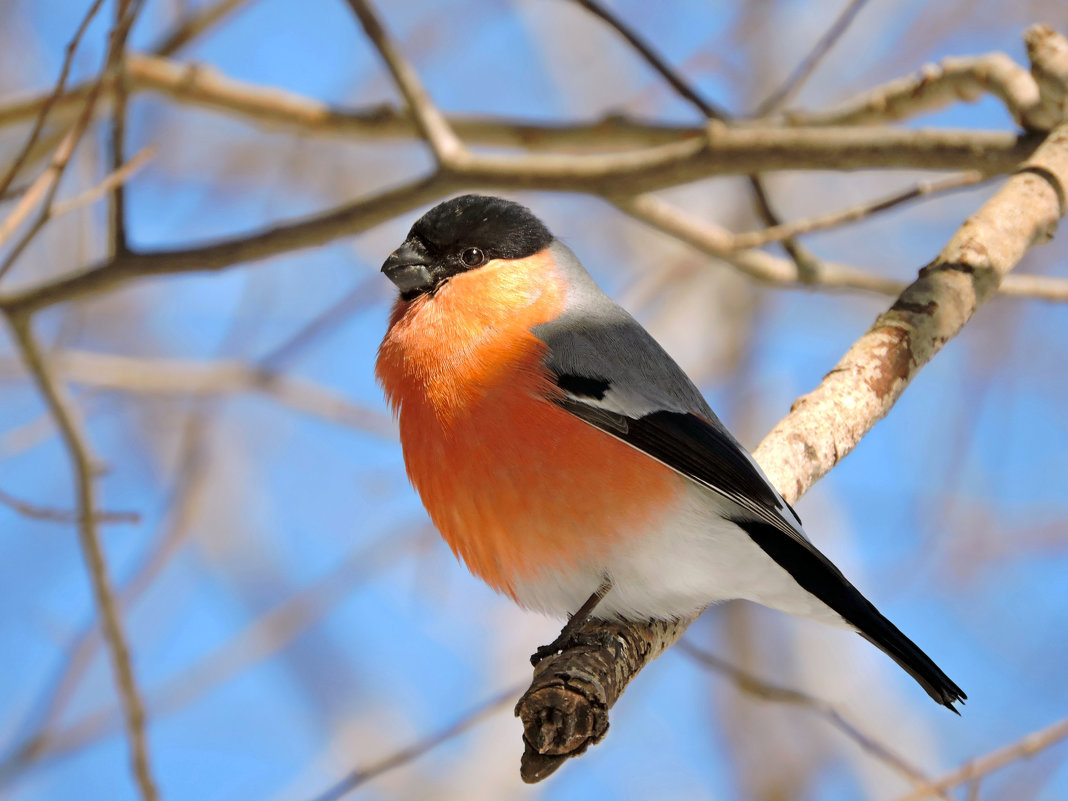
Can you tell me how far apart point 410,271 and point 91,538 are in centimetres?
139

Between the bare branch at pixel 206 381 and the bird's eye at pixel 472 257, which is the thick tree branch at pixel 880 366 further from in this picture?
the bare branch at pixel 206 381

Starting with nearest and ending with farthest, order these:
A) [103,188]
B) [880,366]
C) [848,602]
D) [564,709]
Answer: [564,709]
[848,602]
[880,366]
[103,188]

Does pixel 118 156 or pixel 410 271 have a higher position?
pixel 118 156

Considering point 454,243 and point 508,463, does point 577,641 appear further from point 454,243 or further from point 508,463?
point 454,243

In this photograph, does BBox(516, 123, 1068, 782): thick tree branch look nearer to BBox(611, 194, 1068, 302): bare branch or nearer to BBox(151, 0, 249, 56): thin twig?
BBox(611, 194, 1068, 302): bare branch

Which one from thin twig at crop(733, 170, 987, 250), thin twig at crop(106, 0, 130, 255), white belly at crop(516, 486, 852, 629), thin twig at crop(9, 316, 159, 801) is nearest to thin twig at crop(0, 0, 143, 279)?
thin twig at crop(106, 0, 130, 255)

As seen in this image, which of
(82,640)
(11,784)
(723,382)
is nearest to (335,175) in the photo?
(723,382)

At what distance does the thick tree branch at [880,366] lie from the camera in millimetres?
2539

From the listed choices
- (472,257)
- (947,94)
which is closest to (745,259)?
(947,94)

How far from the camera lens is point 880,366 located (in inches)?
115

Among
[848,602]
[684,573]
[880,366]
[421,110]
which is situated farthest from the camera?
[421,110]

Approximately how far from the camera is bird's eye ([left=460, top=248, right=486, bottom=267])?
3402 millimetres

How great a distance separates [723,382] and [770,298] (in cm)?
78

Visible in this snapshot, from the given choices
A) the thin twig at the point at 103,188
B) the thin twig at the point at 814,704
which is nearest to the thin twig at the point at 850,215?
the thin twig at the point at 814,704
